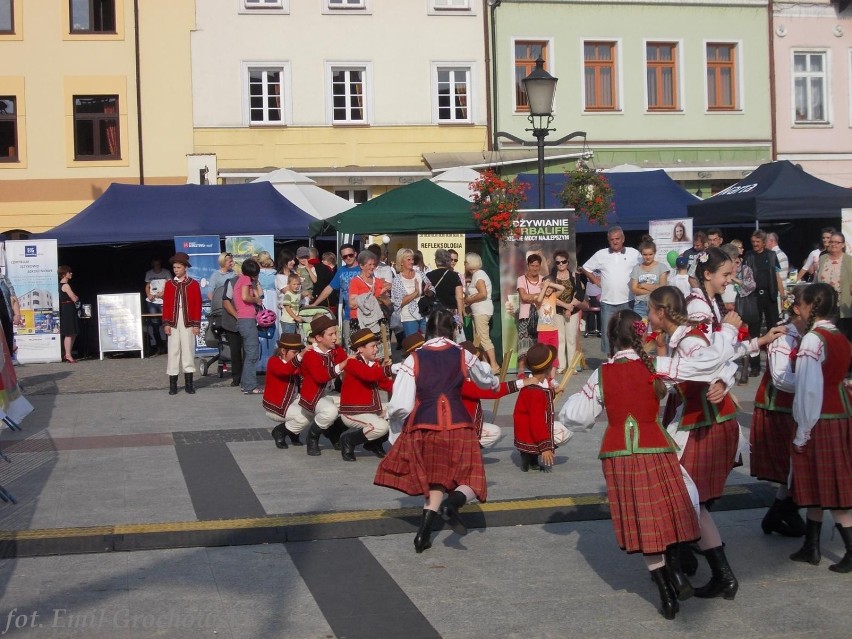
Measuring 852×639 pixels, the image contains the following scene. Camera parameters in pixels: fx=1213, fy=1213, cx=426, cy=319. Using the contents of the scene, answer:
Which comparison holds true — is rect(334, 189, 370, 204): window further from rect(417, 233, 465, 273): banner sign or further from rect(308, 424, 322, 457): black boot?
rect(308, 424, 322, 457): black boot

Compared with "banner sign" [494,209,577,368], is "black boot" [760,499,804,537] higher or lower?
lower

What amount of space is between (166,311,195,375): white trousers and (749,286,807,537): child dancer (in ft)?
31.3

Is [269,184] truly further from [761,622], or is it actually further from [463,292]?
[761,622]

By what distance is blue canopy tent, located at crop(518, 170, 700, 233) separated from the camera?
24948mm

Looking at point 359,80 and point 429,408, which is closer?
point 429,408

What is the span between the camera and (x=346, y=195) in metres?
31.2

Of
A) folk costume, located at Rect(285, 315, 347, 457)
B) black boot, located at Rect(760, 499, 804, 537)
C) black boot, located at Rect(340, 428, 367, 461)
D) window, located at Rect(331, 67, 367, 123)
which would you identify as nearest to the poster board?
window, located at Rect(331, 67, 367, 123)

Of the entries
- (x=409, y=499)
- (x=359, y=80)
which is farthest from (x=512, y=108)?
(x=409, y=499)

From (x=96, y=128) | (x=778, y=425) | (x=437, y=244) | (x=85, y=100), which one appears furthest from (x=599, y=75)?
(x=778, y=425)

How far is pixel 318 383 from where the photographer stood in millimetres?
10625

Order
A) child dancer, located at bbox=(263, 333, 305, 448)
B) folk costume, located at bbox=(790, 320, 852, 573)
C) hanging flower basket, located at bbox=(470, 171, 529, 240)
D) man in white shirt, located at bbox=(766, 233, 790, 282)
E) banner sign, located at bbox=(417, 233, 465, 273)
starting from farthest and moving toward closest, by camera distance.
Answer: banner sign, located at bbox=(417, 233, 465, 273) → man in white shirt, located at bbox=(766, 233, 790, 282) → hanging flower basket, located at bbox=(470, 171, 529, 240) → child dancer, located at bbox=(263, 333, 305, 448) → folk costume, located at bbox=(790, 320, 852, 573)

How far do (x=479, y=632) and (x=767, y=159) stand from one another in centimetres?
2919

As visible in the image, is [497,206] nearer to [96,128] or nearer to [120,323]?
[120,323]

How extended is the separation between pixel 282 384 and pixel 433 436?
411cm
